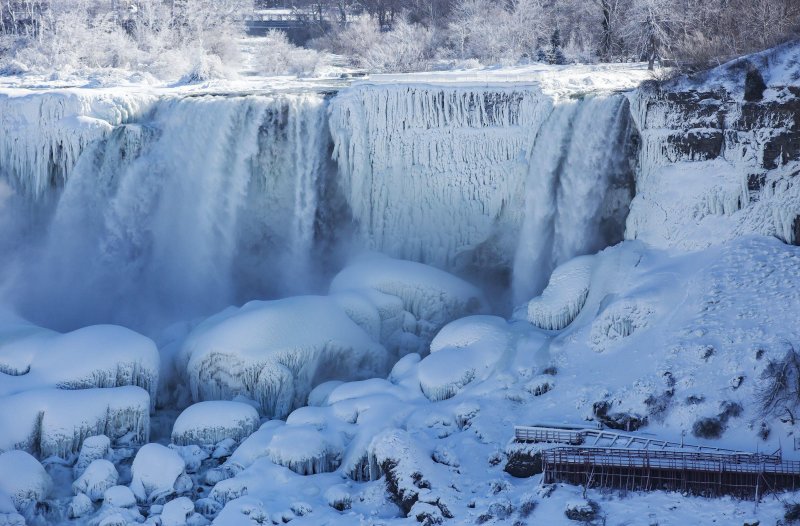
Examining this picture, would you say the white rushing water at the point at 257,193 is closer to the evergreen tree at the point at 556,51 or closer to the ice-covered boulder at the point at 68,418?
the ice-covered boulder at the point at 68,418

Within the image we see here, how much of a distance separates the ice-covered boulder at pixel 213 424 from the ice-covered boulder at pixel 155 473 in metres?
0.94

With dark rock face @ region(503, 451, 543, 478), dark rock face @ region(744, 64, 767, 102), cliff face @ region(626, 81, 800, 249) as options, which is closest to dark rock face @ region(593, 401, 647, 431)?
dark rock face @ region(503, 451, 543, 478)

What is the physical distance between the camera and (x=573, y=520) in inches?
611

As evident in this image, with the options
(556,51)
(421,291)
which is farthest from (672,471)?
(556,51)

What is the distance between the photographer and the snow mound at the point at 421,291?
22.9 metres

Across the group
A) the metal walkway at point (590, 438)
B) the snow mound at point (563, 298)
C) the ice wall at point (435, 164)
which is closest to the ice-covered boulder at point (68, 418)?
the metal walkway at point (590, 438)

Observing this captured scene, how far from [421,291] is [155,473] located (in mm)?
7270

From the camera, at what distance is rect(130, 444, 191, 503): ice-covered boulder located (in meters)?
17.7

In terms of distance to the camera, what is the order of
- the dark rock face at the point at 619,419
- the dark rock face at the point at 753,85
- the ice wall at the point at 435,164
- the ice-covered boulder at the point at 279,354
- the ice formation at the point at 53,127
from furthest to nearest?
the ice formation at the point at 53,127
the ice wall at the point at 435,164
the ice-covered boulder at the point at 279,354
the dark rock face at the point at 753,85
the dark rock face at the point at 619,419

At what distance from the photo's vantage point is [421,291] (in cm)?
2288

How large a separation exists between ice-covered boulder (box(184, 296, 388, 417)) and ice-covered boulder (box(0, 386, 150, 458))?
1.64m

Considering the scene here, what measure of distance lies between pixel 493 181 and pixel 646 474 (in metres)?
9.67

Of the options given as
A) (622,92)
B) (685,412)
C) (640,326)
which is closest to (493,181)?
(622,92)

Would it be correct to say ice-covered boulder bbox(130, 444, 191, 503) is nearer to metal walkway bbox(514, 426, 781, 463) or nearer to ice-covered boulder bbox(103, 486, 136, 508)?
ice-covered boulder bbox(103, 486, 136, 508)
